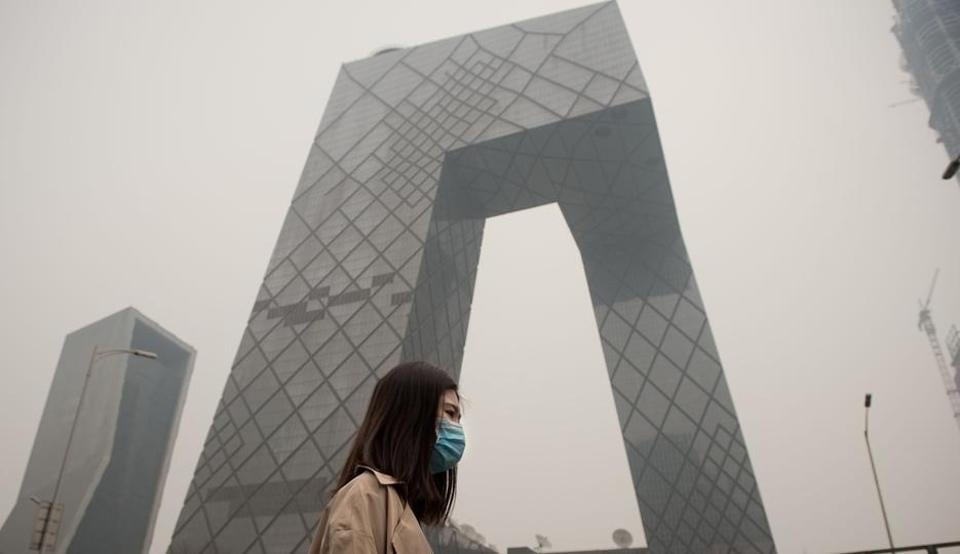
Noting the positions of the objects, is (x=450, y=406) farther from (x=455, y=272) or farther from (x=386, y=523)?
(x=455, y=272)

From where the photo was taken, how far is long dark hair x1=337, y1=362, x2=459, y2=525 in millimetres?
2072

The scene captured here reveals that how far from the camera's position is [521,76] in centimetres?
3216

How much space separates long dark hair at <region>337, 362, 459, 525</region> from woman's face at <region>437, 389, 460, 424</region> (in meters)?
0.03

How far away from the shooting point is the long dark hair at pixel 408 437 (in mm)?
2072

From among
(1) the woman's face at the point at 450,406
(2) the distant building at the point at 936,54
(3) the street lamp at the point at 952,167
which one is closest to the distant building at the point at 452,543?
(3) the street lamp at the point at 952,167

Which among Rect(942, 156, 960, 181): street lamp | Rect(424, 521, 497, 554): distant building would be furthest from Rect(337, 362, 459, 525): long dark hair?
Rect(424, 521, 497, 554): distant building

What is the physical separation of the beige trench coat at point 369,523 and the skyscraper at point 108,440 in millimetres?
41264

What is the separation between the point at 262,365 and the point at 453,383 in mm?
26497

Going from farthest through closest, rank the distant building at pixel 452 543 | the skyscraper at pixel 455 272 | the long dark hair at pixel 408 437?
the distant building at pixel 452 543
the skyscraper at pixel 455 272
the long dark hair at pixel 408 437

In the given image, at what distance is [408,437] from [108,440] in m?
46.5

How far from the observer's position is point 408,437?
7.05 ft

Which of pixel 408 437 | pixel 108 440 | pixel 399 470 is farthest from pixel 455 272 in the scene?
pixel 399 470

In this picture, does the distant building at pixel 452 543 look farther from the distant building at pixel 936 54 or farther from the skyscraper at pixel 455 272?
the distant building at pixel 936 54

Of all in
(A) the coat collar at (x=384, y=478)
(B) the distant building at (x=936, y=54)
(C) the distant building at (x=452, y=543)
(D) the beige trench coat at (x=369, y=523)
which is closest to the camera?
(D) the beige trench coat at (x=369, y=523)
